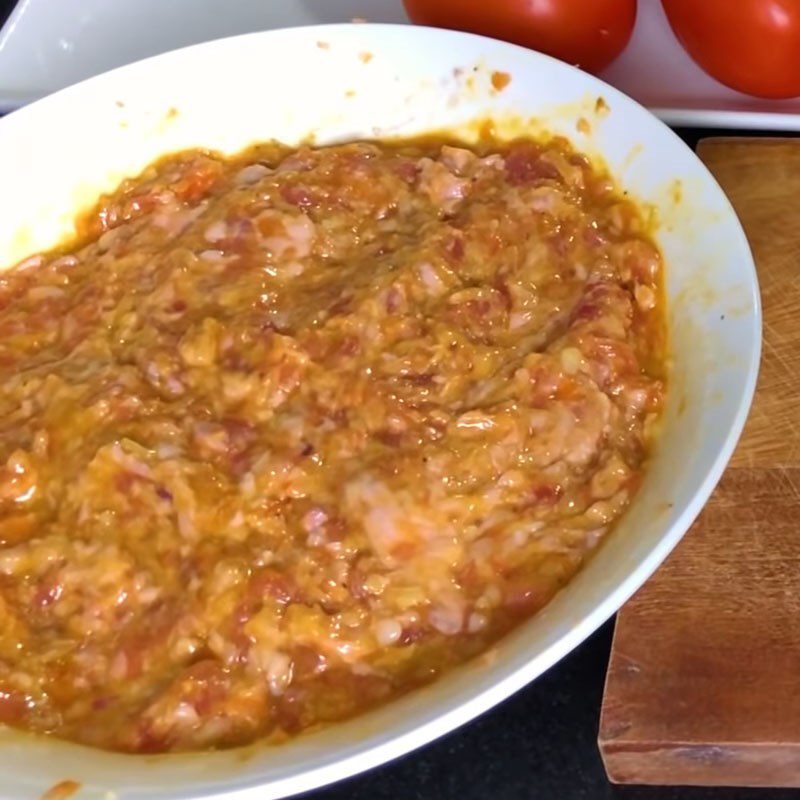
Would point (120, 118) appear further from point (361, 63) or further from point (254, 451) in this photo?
point (254, 451)

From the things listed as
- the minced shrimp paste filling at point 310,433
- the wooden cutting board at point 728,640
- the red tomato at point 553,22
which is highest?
the red tomato at point 553,22

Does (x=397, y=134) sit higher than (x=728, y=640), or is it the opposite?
(x=397, y=134)

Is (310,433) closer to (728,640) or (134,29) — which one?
Result: (728,640)

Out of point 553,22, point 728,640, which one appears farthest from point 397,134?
point 728,640

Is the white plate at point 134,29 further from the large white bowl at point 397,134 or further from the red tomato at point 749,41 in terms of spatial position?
the large white bowl at point 397,134

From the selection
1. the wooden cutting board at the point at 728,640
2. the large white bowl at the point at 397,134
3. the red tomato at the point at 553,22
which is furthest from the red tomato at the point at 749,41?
the wooden cutting board at the point at 728,640

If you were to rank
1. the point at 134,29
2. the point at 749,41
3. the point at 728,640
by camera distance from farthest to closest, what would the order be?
1. the point at 134,29
2. the point at 749,41
3. the point at 728,640

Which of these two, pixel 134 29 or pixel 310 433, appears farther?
pixel 134 29
